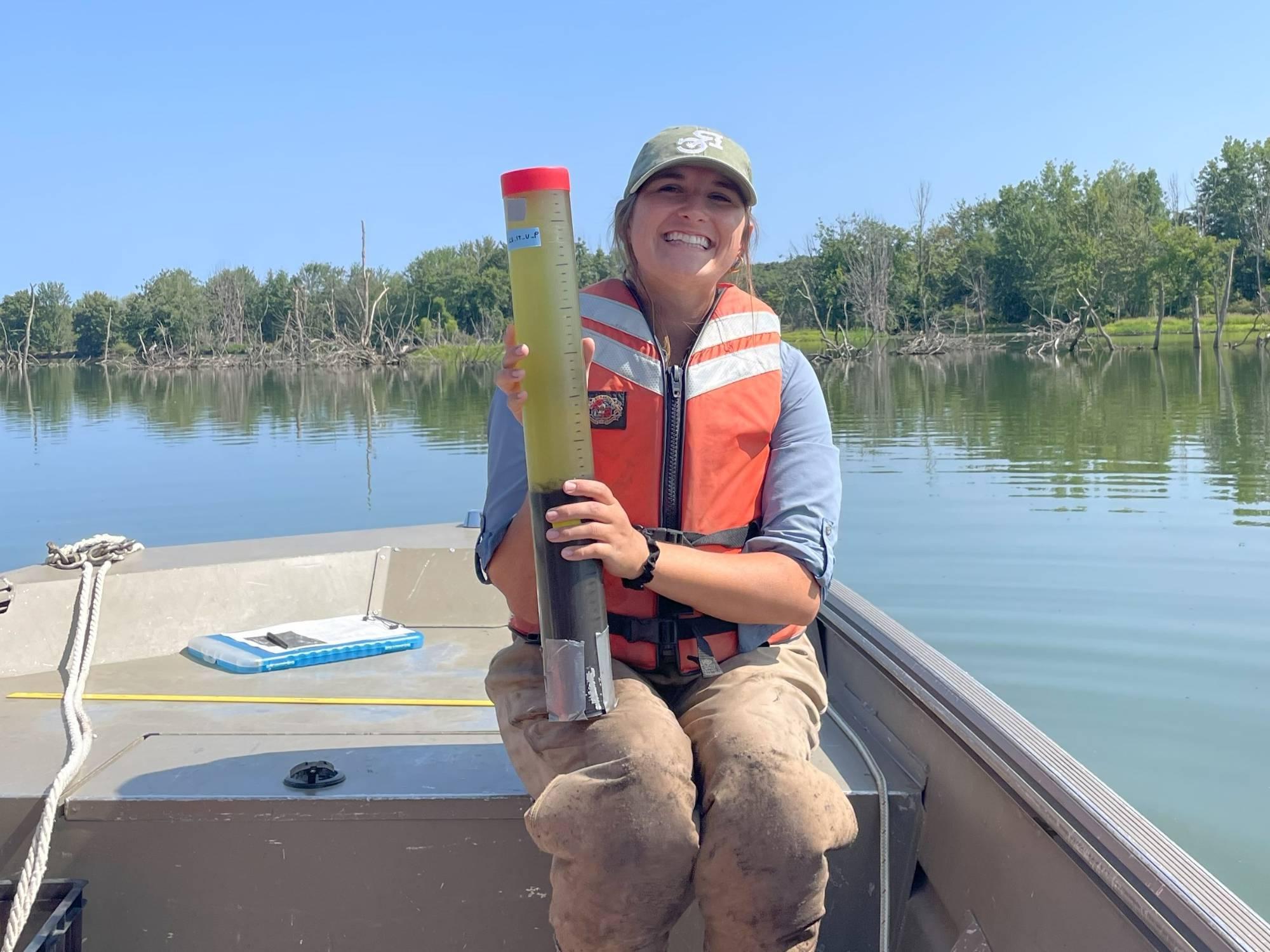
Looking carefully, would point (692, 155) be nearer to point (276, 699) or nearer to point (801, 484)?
point (801, 484)

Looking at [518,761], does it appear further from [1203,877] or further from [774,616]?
[1203,877]

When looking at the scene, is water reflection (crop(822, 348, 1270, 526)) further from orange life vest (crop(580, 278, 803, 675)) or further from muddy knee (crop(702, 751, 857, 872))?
muddy knee (crop(702, 751, 857, 872))

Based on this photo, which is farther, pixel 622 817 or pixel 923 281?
pixel 923 281

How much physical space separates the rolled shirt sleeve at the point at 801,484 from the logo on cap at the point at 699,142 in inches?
15.6

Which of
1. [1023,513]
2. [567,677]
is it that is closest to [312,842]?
[567,677]

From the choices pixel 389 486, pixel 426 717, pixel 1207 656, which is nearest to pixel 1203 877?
pixel 426 717

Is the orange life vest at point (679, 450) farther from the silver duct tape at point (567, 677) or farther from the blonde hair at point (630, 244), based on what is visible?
the silver duct tape at point (567, 677)

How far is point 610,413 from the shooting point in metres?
1.95

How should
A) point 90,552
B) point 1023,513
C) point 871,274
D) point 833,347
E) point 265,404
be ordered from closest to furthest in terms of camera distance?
1. point 90,552
2. point 1023,513
3. point 265,404
4. point 833,347
5. point 871,274

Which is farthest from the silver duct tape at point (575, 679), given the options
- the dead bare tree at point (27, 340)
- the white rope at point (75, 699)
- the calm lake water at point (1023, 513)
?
the dead bare tree at point (27, 340)

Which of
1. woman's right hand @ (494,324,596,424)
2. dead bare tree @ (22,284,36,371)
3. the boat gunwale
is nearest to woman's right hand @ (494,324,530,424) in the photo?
woman's right hand @ (494,324,596,424)

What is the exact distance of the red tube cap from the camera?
1.54m

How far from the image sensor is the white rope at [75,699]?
1.81 metres

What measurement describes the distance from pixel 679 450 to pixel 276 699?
1.47 meters
